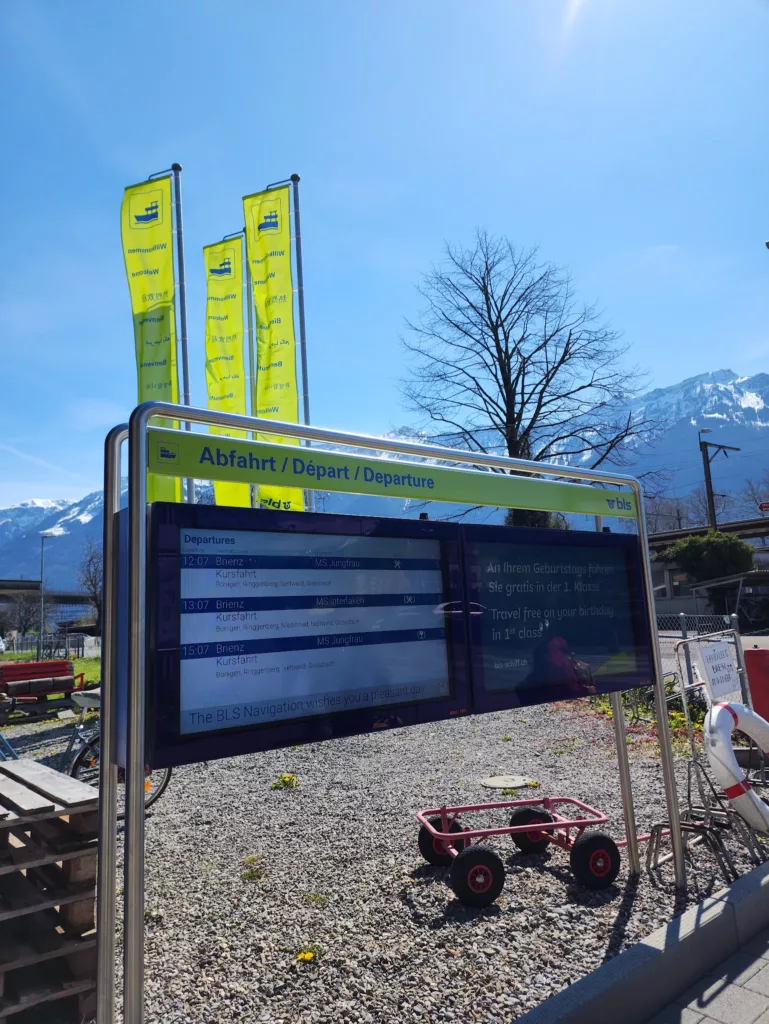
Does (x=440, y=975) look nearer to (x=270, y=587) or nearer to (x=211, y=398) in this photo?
(x=270, y=587)

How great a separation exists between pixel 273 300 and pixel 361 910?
1213 centimetres

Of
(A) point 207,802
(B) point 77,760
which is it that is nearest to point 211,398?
(B) point 77,760

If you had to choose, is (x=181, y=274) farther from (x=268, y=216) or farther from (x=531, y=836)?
(x=531, y=836)

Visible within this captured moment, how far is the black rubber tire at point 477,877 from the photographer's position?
164 inches

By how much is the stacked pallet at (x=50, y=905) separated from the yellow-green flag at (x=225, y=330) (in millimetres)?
11805

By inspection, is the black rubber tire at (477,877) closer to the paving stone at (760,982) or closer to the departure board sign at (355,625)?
the departure board sign at (355,625)

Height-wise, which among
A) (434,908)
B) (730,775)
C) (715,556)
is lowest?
(434,908)

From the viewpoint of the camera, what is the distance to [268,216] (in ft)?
47.9

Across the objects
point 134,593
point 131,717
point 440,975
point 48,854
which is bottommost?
point 440,975

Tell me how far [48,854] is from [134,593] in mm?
1334

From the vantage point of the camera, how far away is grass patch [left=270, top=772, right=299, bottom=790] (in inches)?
295

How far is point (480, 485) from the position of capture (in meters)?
3.89

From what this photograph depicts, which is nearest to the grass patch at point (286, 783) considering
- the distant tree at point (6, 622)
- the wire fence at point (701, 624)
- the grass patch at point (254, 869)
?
the grass patch at point (254, 869)

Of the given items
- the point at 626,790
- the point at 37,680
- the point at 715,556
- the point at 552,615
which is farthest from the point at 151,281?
the point at 715,556
